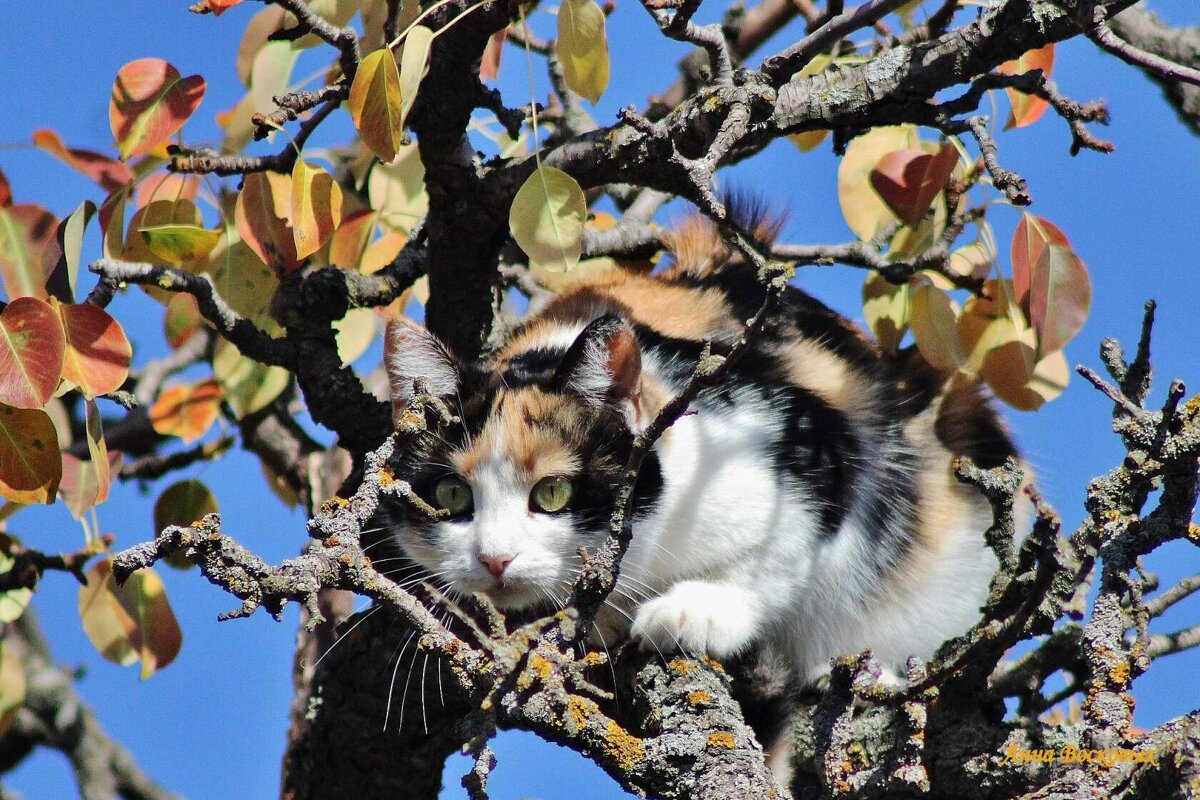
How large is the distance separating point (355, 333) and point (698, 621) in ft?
3.28

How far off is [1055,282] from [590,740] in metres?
1.04

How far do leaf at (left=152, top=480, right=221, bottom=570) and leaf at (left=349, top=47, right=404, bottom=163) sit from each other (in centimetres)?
102

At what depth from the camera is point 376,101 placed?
161cm

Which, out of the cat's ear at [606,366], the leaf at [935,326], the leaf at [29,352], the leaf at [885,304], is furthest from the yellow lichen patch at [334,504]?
the leaf at [885,304]

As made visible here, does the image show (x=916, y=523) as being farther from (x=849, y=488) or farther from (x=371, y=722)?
(x=371, y=722)

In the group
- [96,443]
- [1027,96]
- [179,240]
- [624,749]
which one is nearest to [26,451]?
[96,443]

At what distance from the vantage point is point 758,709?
2.18 m

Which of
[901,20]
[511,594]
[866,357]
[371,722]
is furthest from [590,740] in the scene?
[901,20]

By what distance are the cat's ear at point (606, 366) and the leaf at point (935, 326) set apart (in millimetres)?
516

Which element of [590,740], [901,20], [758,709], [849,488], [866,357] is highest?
[901,20]

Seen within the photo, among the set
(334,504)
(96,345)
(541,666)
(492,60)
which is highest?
(492,60)

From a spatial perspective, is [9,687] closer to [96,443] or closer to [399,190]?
[96,443]

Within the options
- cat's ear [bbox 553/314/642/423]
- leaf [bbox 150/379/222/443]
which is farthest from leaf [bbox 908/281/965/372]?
leaf [bbox 150/379/222/443]

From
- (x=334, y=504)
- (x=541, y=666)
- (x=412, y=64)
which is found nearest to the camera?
(x=541, y=666)
